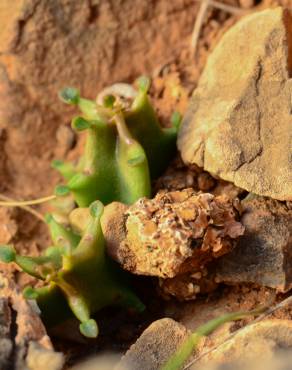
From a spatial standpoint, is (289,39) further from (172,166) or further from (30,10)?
(30,10)

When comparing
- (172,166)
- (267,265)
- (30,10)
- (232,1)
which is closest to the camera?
(267,265)

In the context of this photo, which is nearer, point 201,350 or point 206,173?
point 201,350

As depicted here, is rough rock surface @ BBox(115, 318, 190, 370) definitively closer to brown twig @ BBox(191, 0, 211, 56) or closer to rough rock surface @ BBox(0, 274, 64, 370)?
rough rock surface @ BBox(0, 274, 64, 370)

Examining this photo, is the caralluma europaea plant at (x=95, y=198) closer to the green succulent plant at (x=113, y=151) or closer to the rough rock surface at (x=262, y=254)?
the green succulent plant at (x=113, y=151)

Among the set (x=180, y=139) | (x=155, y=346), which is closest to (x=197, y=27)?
(x=180, y=139)

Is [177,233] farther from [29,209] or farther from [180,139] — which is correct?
[29,209]

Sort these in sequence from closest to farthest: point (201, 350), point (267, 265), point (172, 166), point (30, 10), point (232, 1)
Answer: point (201, 350) < point (267, 265) < point (172, 166) < point (30, 10) < point (232, 1)

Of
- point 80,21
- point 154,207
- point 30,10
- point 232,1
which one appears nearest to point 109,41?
point 80,21
